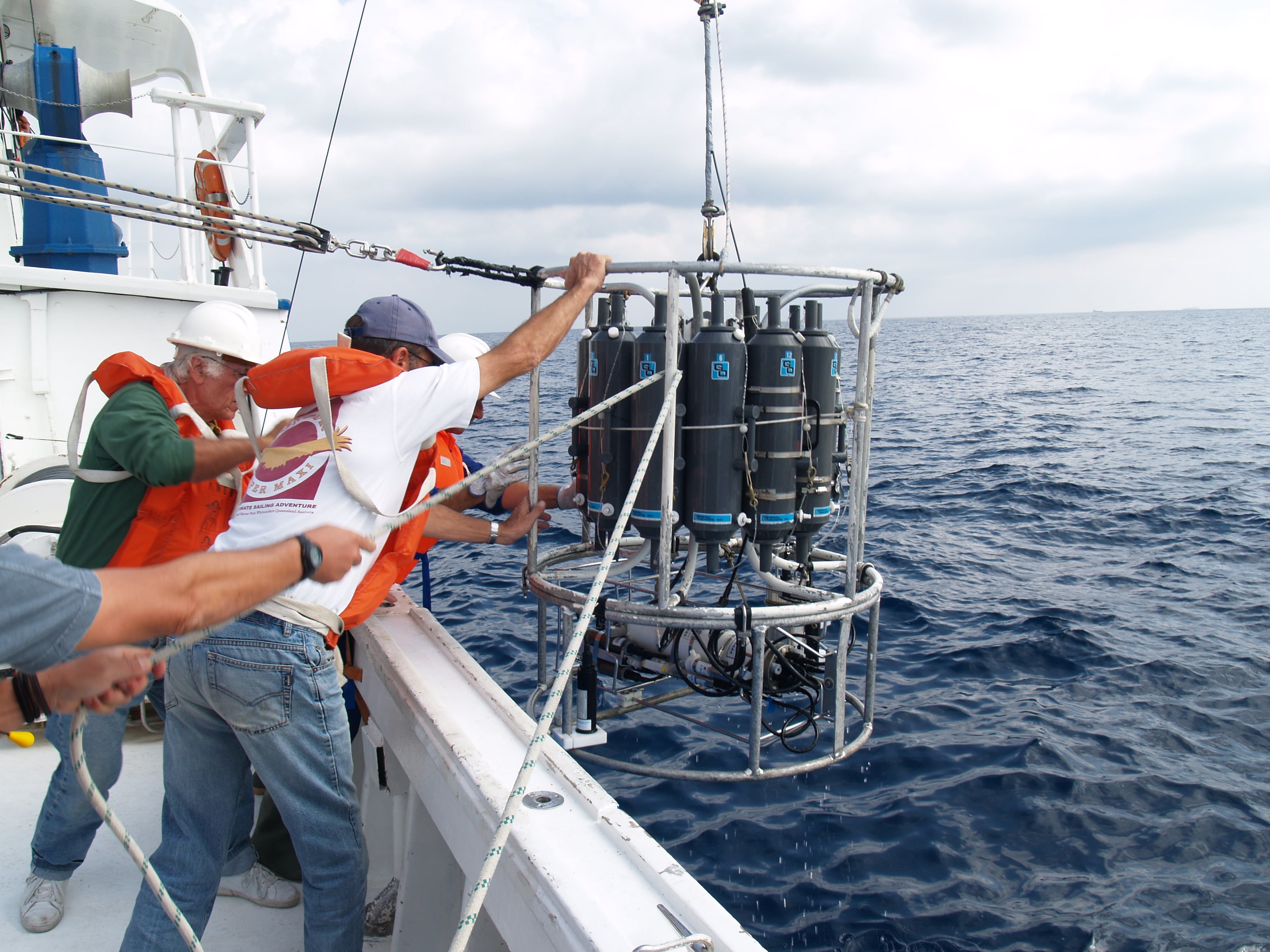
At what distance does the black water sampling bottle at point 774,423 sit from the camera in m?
3.65

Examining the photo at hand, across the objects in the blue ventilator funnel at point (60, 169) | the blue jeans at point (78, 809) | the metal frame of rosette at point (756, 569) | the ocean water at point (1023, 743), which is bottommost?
the ocean water at point (1023, 743)

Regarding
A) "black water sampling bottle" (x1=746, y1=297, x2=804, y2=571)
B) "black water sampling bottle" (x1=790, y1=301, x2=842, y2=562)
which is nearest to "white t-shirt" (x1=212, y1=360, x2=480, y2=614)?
"black water sampling bottle" (x1=746, y1=297, x2=804, y2=571)

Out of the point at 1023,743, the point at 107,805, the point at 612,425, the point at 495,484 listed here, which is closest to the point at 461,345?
the point at 495,484

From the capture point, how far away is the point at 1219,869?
496cm

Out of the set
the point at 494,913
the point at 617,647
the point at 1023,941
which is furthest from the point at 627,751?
the point at 494,913

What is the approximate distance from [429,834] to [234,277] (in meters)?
7.10

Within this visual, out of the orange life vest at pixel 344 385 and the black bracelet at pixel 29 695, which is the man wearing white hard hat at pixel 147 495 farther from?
the black bracelet at pixel 29 695

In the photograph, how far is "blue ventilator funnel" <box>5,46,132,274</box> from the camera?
7527 mm

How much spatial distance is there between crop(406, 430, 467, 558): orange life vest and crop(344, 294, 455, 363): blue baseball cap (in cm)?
63

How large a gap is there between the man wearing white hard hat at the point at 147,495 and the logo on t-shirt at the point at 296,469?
0.98 feet

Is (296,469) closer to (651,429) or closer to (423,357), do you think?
(423,357)

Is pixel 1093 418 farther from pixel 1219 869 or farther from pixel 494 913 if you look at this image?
pixel 494 913

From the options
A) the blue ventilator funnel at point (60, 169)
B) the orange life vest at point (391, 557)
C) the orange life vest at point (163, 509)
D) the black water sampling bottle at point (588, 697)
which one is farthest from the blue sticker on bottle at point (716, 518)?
the blue ventilator funnel at point (60, 169)

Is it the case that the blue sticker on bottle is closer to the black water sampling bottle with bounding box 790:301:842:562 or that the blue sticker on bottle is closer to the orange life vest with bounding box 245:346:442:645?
the black water sampling bottle with bounding box 790:301:842:562
